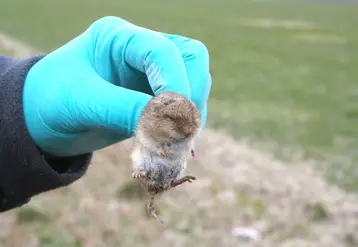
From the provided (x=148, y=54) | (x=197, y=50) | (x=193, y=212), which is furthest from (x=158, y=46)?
(x=193, y=212)

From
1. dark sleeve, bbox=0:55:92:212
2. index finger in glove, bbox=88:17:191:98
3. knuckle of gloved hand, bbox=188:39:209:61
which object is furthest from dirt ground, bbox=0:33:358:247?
knuckle of gloved hand, bbox=188:39:209:61

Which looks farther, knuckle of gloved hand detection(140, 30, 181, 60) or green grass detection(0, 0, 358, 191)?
green grass detection(0, 0, 358, 191)

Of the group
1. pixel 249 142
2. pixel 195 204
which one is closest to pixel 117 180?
pixel 195 204

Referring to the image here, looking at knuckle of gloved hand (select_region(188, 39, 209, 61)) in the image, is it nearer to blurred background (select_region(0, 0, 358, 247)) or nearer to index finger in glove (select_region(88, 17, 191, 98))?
index finger in glove (select_region(88, 17, 191, 98))

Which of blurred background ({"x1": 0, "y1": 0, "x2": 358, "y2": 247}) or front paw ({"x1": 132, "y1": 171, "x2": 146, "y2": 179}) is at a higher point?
front paw ({"x1": 132, "y1": 171, "x2": 146, "y2": 179})

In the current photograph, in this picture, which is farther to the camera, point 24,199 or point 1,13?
point 1,13

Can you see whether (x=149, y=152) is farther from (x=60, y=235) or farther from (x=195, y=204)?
(x=195, y=204)

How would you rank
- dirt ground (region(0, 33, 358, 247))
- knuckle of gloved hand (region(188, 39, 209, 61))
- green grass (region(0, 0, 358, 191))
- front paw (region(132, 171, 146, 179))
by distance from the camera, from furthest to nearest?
green grass (region(0, 0, 358, 191)) → dirt ground (region(0, 33, 358, 247)) → knuckle of gloved hand (region(188, 39, 209, 61)) → front paw (region(132, 171, 146, 179))

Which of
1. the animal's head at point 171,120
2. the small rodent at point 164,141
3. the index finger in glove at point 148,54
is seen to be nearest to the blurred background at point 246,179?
the index finger in glove at point 148,54
